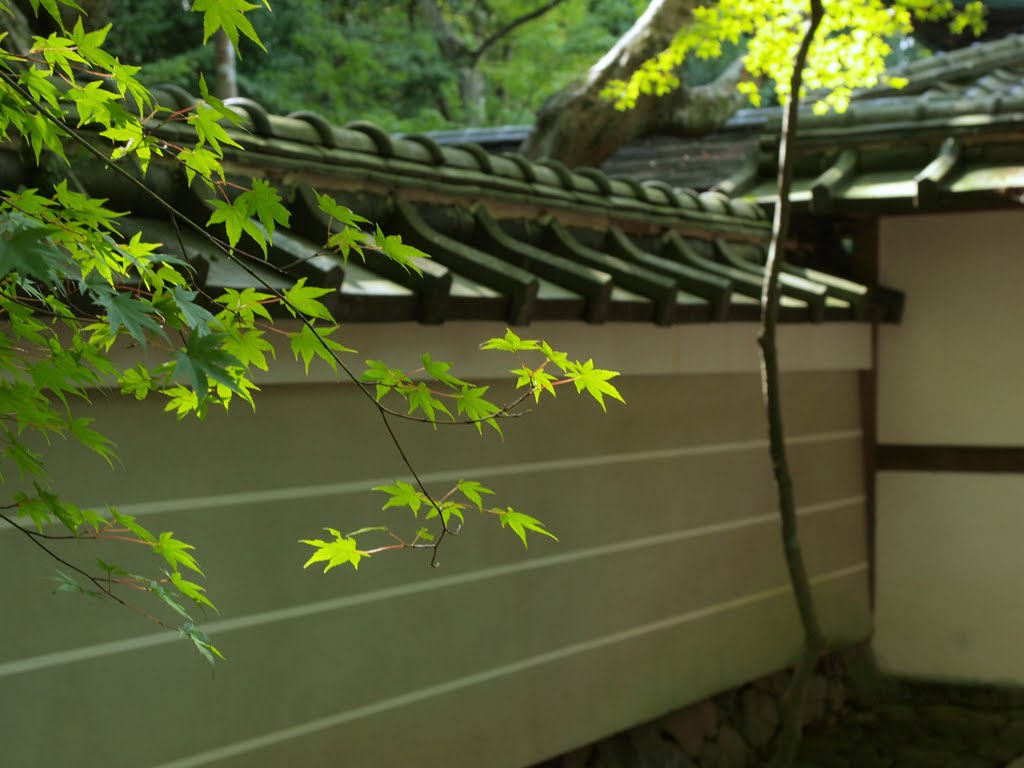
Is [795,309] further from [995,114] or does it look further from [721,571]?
[995,114]

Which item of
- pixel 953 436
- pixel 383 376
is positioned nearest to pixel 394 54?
pixel 953 436

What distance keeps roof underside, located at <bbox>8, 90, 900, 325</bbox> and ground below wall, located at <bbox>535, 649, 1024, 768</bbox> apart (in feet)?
5.83

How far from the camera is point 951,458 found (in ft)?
22.3

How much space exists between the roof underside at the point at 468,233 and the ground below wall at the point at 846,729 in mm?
1776

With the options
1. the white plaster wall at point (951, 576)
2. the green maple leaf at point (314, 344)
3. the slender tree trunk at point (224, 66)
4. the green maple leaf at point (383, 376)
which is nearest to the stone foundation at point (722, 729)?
the white plaster wall at point (951, 576)

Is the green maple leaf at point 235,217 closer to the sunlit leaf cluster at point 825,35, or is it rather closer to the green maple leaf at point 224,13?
the green maple leaf at point 224,13

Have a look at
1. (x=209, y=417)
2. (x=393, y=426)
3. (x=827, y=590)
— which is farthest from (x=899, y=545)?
(x=209, y=417)

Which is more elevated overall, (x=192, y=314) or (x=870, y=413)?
(x=192, y=314)

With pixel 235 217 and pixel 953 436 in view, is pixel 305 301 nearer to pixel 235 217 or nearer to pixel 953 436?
pixel 235 217

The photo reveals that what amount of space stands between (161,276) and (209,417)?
1742 mm

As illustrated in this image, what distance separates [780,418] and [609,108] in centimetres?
451

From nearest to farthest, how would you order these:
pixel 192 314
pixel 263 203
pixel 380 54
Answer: pixel 192 314, pixel 263 203, pixel 380 54

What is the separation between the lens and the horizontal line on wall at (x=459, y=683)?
368cm

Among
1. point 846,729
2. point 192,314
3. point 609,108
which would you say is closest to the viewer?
point 192,314
